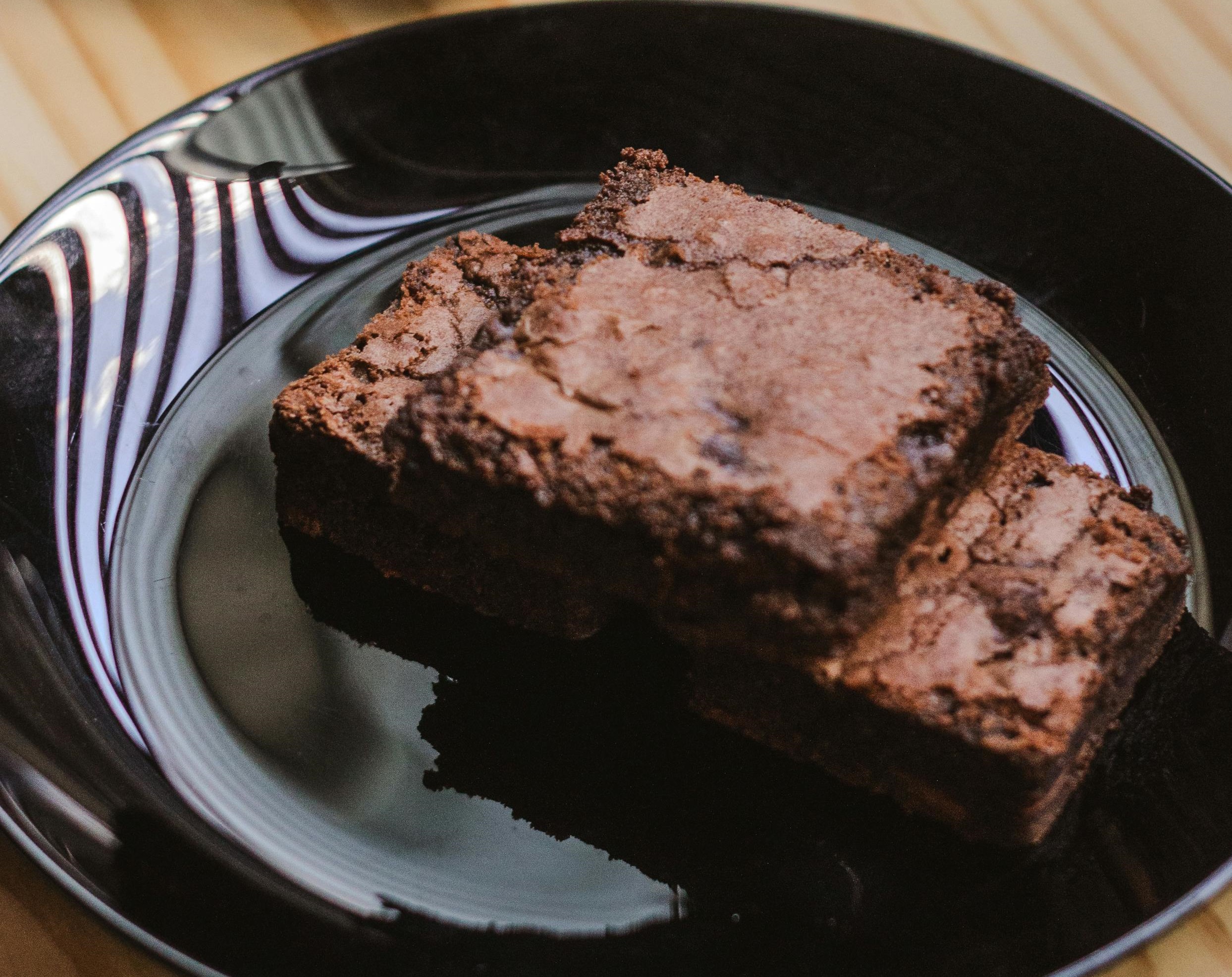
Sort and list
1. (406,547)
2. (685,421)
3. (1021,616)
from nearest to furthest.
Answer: (685,421)
(1021,616)
(406,547)

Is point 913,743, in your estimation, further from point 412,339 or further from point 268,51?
point 268,51

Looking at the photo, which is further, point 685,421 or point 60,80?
point 60,80

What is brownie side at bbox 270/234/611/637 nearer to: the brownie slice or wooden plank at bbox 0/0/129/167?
the brownie slice

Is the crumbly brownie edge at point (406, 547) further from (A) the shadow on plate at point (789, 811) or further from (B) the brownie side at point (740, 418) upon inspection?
(B) the brownie side at point (740, 418)

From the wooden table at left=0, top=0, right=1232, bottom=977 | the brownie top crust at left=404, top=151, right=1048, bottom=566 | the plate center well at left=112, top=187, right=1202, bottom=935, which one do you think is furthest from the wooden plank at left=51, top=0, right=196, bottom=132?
the brownie top crust at left=404, top=151, right=1048, bottom=566

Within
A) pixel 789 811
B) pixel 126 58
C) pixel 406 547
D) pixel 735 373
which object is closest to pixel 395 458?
pixel 406 547

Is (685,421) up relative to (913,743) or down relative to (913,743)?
up

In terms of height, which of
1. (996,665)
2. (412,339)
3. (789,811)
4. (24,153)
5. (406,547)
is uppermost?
(24,153)
